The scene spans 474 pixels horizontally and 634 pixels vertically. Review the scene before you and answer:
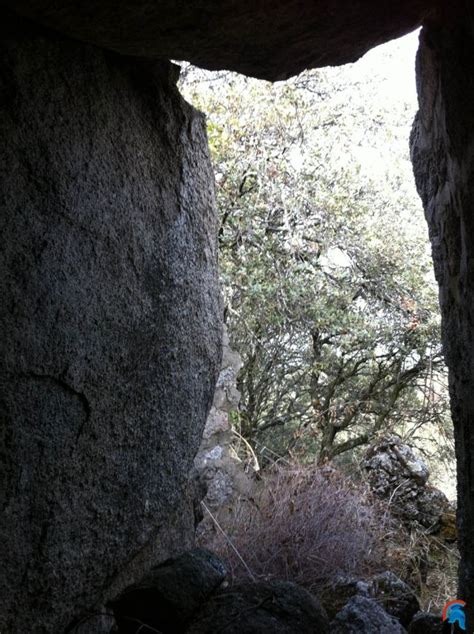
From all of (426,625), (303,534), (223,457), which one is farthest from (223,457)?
(426,625)

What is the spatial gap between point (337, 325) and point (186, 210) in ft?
11.3

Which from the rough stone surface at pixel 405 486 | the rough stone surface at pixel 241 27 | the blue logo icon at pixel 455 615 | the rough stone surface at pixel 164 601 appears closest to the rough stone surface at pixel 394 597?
the blue logo icon at pixel 455 615

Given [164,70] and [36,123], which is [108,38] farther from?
[164,70]

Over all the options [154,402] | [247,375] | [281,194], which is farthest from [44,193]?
[247,375]

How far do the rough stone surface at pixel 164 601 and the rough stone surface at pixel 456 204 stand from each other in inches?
27.5

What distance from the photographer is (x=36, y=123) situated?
172cm

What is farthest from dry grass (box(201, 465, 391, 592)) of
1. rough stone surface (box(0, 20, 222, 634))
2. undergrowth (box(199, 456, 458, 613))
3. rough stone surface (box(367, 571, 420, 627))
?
rough stone surface (box(0, 20, 222, 634))

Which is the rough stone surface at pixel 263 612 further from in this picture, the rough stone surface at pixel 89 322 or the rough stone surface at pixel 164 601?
the rough stone surface at pixel 89 322

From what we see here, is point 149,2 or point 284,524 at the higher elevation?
point 149,2

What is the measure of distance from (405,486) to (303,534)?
7.00 feet

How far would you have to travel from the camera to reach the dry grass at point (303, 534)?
2.74m

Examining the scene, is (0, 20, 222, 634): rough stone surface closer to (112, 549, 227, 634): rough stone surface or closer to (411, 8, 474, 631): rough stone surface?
(112, 549, 227, 634): rough stone surface

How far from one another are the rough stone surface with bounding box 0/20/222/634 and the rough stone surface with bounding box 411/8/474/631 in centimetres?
76

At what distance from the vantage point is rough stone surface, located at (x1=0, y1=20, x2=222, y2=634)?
5.36ft
